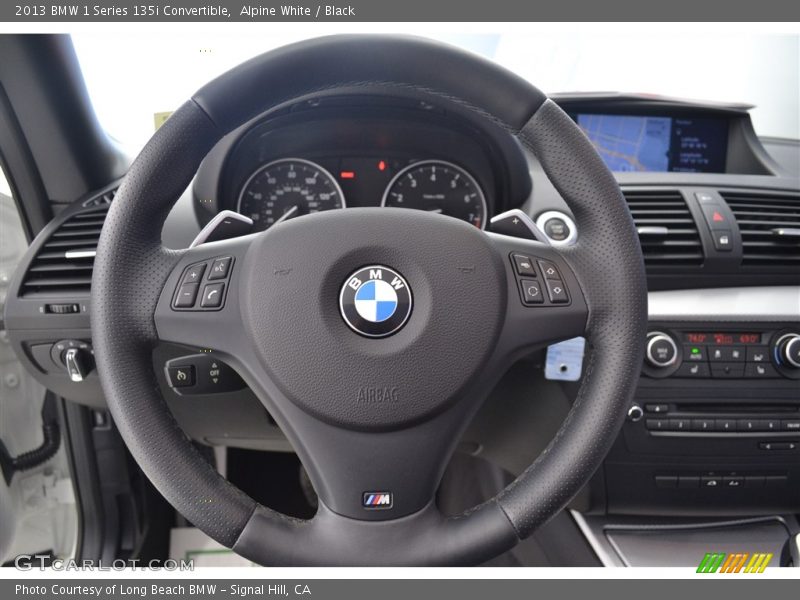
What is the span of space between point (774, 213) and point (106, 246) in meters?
1.39

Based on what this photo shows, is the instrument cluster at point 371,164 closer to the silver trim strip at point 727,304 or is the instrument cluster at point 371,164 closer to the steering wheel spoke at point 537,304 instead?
the silver trim strip at point 727,304

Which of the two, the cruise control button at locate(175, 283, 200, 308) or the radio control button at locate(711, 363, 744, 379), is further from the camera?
the radio control button at locate(711, 363, 744, 379)

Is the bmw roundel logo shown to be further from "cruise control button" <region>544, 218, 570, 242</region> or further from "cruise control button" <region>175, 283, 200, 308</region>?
"cruise control button" <region>544, 218, 570, 242</region>

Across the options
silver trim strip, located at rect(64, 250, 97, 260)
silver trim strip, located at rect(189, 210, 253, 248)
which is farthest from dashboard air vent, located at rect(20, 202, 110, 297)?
silver trim strip, located at rect(189, 210, 253, 248)

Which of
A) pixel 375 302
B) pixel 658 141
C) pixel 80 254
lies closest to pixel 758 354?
pixel 658 141

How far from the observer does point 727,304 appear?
1229 mm

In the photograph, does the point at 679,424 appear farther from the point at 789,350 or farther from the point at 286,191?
the point at 286,191

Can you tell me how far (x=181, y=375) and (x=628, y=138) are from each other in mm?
1315

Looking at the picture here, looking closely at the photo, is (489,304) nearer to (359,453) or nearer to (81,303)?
(359,453)

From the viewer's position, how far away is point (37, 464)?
1.50 meters

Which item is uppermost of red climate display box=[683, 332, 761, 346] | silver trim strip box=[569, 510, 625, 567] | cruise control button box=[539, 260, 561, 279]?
cruise control button box=[539, 260, 561, 279]

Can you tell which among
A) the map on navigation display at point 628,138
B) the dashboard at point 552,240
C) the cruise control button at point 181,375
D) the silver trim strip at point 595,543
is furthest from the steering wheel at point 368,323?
the map on navigation display at point 628,138

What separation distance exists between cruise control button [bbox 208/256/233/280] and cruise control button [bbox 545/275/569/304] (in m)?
0.44

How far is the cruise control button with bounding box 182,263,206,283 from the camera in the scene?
2.50 feet
